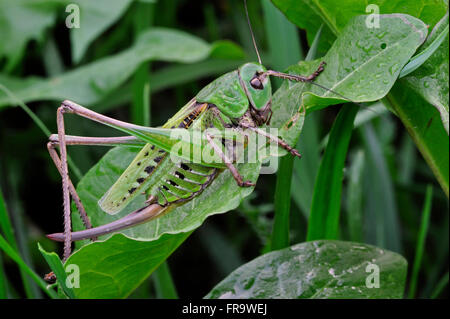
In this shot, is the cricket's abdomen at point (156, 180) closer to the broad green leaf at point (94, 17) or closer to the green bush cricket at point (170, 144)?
the green bush cricket at point (170, 144)

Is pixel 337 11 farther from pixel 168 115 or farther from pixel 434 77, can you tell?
pixel 168 115

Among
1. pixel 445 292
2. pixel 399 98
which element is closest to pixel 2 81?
pixel 399 98

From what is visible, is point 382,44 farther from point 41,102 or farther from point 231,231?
Answer: point 41,102

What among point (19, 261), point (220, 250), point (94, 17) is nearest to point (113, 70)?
point (94, 17)

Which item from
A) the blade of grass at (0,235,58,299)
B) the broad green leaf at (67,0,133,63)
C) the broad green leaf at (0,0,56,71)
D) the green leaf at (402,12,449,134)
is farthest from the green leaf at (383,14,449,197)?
the broad green leaf at (0,0,56,71)

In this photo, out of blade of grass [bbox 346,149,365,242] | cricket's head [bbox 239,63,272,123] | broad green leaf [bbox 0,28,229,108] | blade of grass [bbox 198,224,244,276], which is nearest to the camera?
cricket's head [bbox 239,63,272,123]

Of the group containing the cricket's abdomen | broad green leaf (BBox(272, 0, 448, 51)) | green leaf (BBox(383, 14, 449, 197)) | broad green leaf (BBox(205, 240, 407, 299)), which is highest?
broad green leaf (BBox(272, 0, 448, 51))

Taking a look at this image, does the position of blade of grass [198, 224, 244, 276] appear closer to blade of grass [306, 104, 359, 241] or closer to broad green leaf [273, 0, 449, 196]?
blade of grass [306, 104, 359, 241]
